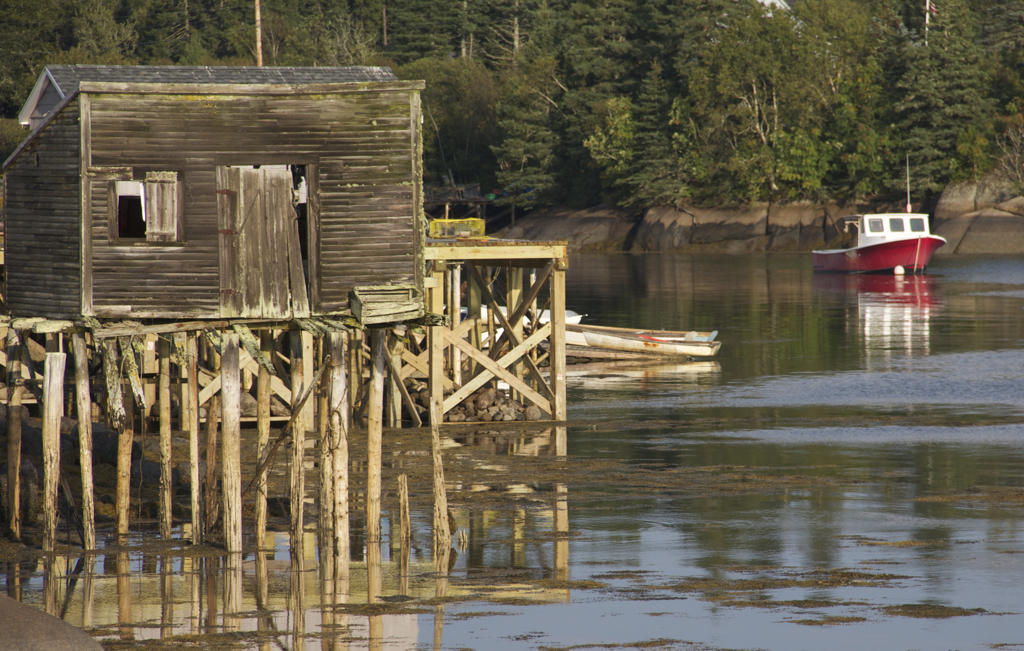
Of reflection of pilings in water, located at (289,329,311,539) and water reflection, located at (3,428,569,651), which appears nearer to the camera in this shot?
water reflection, located at (3,428,569,651)

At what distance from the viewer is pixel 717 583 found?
477 inches

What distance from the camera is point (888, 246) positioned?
63.1 m

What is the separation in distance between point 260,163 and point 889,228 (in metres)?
54.3

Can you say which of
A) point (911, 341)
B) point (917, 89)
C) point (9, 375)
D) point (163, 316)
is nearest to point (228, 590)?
point (163, 316)

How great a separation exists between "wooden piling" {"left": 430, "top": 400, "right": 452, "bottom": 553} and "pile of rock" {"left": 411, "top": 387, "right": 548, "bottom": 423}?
8.55 metres

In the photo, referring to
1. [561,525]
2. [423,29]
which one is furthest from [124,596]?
[423,29]

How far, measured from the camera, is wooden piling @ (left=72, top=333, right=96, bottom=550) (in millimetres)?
12734

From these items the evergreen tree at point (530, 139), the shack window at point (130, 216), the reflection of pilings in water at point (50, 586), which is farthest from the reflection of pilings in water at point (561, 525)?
the evergreen tree at point (530, 139)

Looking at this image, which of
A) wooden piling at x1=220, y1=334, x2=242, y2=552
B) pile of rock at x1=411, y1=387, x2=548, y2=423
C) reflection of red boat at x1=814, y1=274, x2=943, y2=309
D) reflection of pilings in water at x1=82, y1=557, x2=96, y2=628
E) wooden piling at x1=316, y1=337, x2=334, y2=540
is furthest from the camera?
reflection of red boat at x1=814, y1=274, x2=943, y2=309

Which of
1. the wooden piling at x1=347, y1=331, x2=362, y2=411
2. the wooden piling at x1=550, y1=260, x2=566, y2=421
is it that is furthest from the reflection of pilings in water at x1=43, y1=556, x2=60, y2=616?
the wooden piling at x1=550, y1=260, x2=566, y2=421

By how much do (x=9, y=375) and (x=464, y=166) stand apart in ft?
291

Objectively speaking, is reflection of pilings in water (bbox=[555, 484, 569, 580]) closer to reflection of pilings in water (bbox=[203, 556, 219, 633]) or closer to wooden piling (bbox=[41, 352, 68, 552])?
reflection of pilings in water (bbox=[203, 556, 219, 633])

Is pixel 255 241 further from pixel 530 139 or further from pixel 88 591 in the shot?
pixel 530 139

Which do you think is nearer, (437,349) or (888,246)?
(437,349)
